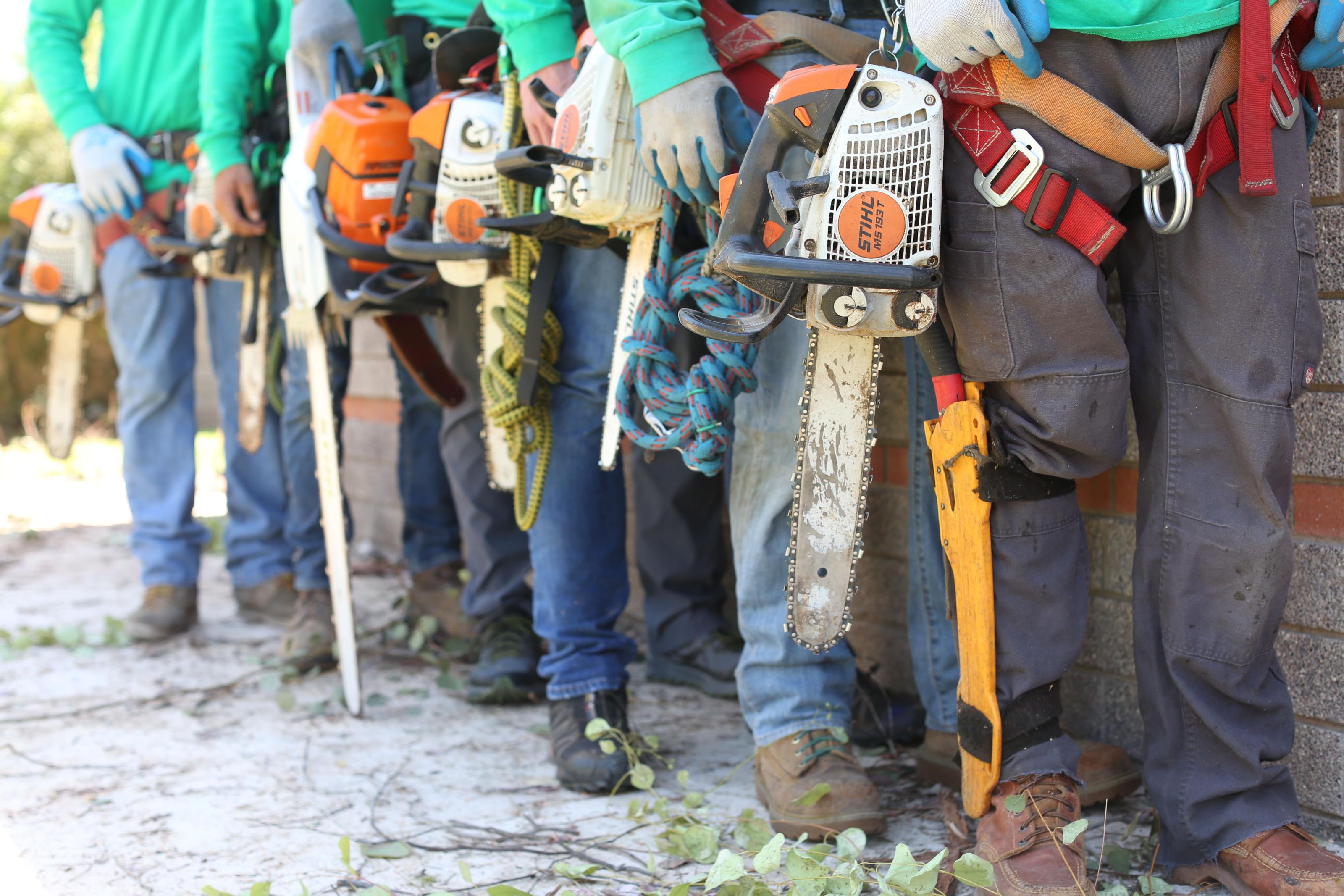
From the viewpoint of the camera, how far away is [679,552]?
2.83 metres

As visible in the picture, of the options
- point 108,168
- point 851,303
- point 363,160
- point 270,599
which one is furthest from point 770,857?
point 108,168

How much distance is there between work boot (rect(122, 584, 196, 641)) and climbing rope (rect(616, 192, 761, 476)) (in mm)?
2242

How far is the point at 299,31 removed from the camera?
8.43 ft

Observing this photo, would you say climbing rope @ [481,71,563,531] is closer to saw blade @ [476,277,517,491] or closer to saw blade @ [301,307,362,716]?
saw blade @ [476,277,517,491]

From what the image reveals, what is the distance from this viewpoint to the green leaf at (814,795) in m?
1.78

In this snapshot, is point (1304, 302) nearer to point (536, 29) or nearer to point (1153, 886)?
point (1153, 886)

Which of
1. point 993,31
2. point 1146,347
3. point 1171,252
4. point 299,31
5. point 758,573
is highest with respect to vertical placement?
point 299,31

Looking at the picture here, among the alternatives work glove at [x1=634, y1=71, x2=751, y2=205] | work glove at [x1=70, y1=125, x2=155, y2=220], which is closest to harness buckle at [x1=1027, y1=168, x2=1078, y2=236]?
work glove at [x1=634, y1=71, x2=751, y2=205]

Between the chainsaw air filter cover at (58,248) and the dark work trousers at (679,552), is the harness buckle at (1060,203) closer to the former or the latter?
the dark work trousers at (679,552)

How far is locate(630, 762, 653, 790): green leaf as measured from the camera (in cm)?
200

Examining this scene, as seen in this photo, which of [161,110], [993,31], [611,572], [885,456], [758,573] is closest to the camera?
[993,31]

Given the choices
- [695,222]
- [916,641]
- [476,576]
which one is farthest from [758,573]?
[476,576]

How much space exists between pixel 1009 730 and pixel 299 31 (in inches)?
87.7

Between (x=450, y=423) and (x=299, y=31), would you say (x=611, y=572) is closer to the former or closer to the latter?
(x=450, y=423)
